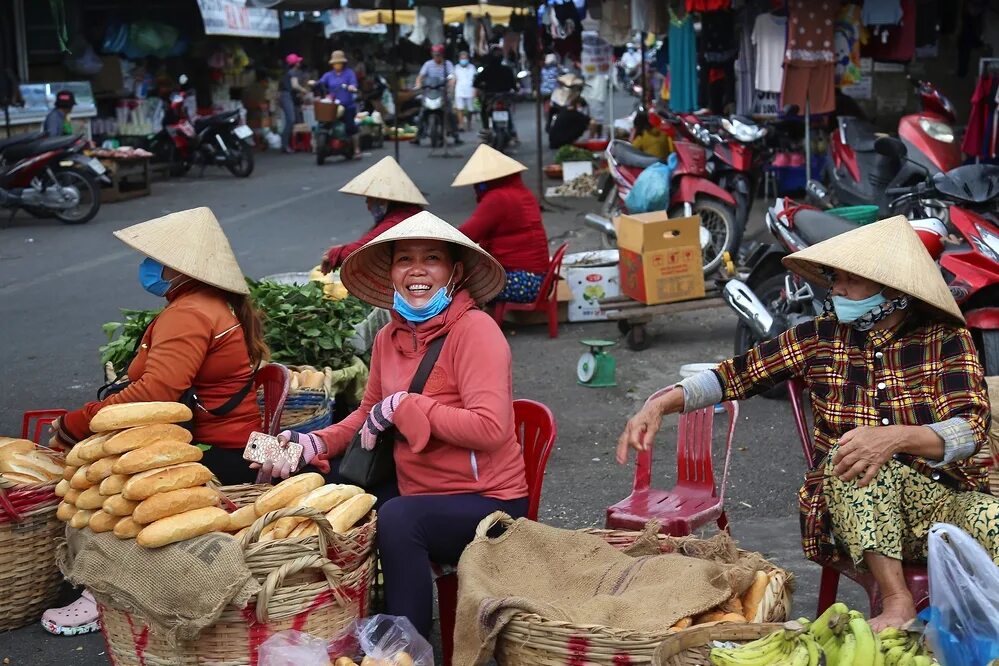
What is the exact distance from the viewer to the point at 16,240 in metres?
12.5

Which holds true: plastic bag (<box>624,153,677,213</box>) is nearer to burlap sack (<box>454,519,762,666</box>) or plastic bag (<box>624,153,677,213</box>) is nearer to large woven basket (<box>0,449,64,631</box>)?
large woven basket (<box>0,449,64,631</box>)

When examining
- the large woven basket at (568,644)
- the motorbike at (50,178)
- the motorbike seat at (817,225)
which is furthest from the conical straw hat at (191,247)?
the motorbike at (50,178)

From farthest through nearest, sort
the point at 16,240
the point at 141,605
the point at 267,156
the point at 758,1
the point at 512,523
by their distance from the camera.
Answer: the point at 267,156 → the point at 16,240 → the point at 758,1 → the point at 512,523 → the point at 141,605

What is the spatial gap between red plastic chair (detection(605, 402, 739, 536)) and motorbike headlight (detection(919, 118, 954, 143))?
5.38m

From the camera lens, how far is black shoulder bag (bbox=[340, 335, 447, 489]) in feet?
11.3

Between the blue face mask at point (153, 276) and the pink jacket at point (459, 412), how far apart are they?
3.24 ft

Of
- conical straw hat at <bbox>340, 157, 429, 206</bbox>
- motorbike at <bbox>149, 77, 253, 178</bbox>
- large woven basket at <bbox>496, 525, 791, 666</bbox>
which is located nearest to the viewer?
large woven basket at <bbox>496, 525, 791, 666</bbox>

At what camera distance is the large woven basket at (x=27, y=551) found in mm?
3725

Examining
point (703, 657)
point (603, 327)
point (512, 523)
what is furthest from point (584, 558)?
point (603, 327)

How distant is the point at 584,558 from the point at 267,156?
20.2m

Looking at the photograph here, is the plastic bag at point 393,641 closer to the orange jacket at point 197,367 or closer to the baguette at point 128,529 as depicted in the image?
the baguette at point 128,529

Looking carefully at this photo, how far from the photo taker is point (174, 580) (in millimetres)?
2965

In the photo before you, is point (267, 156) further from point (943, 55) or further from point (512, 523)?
point (512, 523)

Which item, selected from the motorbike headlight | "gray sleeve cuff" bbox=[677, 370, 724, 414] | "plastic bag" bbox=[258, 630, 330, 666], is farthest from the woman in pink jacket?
the motorbike headlight
